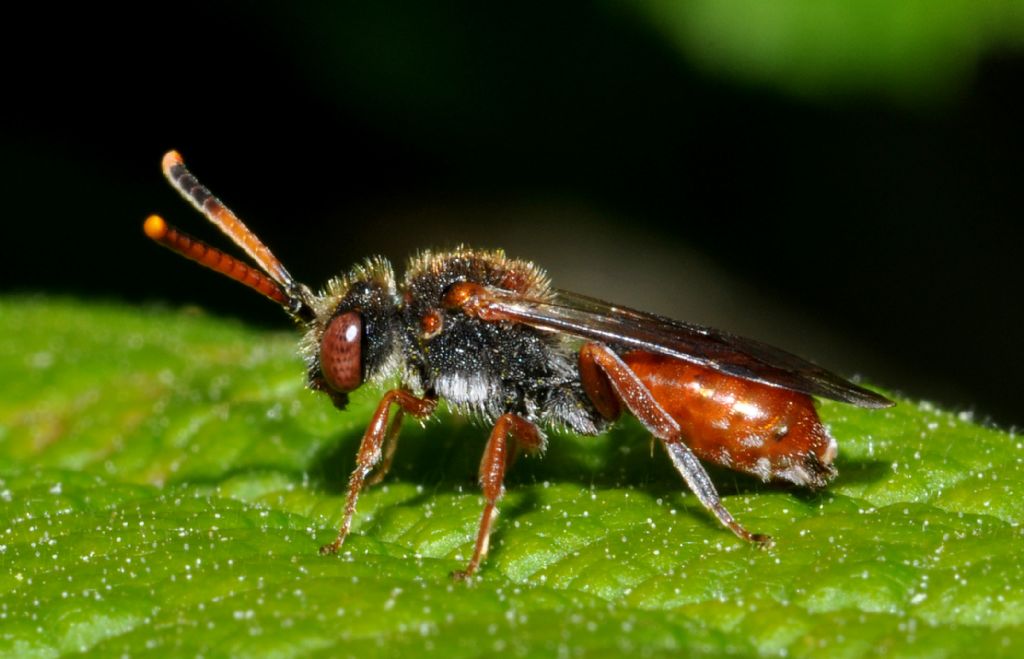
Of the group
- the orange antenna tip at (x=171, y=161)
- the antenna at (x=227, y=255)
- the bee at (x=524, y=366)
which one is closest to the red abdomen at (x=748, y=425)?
the bee at (x=524, y=366)

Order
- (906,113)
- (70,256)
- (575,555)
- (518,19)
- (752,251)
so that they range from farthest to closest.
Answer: (752,251)
(70,256)
(906,113)
(518,19)
(575,555)

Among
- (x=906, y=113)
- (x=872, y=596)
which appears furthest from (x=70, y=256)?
(x=872, y=596)

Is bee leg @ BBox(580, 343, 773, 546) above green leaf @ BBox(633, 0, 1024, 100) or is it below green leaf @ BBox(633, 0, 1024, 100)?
below

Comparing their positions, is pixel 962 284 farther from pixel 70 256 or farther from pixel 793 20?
pixel 70 256

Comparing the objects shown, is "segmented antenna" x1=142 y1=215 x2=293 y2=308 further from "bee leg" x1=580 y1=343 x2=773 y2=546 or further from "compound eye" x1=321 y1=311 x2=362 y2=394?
"bee leg" x1=580 y1=343 x2=773 y2=546

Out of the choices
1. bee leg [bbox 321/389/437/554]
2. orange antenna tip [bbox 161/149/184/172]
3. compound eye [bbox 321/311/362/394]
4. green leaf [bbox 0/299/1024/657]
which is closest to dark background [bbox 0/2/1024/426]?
green leaf [bbox 0/299/1024/657]

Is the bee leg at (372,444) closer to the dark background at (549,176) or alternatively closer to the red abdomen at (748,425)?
the red abdomen at (748,425)
